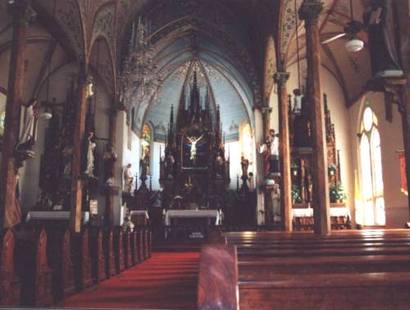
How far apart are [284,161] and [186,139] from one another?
Result: 12004 mm

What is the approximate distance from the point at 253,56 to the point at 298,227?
8365 mm

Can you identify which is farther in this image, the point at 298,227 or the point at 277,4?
the point at 298,227

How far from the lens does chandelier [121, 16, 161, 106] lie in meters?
15.9

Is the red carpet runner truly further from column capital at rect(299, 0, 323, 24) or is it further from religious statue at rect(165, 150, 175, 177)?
religious statue at rect(165, 150, 175, 177)

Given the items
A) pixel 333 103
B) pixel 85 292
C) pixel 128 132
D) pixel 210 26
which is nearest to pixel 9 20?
pixel 128 132

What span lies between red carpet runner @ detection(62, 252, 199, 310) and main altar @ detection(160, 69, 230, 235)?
12531mm

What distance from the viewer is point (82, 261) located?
262 inches

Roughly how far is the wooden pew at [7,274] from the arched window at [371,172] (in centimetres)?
1564

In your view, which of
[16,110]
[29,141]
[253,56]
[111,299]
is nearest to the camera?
[111,299]

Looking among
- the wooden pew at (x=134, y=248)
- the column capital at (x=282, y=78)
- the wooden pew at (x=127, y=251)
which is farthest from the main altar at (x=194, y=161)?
the wooden pew at (x=127, y=251)

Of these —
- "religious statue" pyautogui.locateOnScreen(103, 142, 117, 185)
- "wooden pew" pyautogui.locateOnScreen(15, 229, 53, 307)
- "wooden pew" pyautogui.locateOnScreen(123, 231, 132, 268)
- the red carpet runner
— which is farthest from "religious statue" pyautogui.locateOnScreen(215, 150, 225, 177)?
"wooden pew" pyautogui.locateOnScreen(15, 229, 53, 307)

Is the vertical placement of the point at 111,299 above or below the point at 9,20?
below

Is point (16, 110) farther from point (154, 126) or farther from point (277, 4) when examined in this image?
point (154, 126)

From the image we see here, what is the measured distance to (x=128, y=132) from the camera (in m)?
21.2
